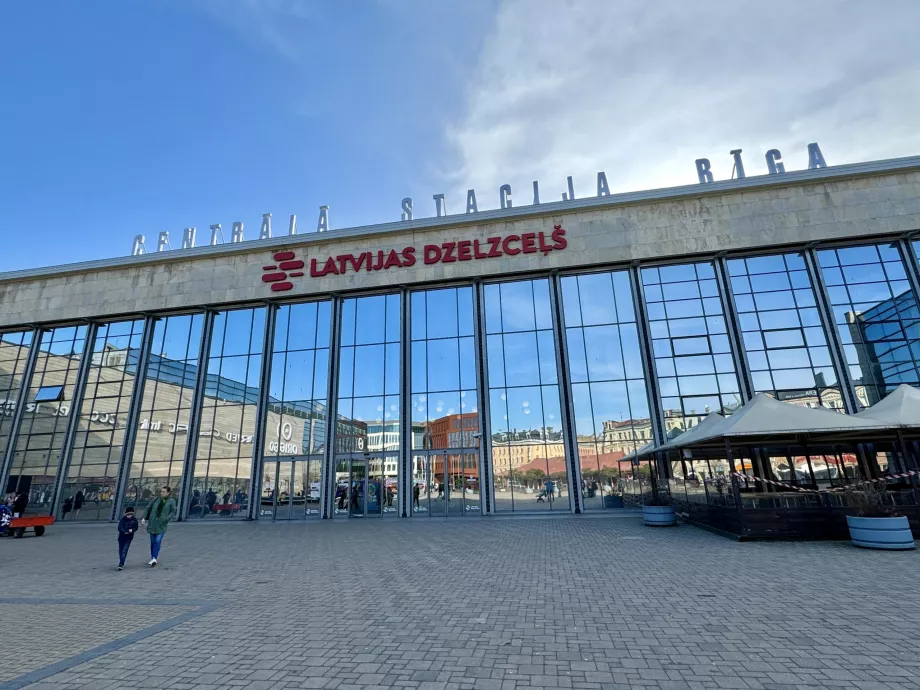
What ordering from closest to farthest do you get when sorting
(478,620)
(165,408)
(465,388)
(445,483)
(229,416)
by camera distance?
→ (478,620), (445,483), (465,388), (229,416), (165,408)

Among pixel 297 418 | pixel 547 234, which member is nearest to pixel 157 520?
pixel 297 418

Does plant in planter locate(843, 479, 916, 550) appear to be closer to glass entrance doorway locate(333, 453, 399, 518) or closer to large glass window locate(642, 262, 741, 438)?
large glass window locate(642, 262, 741, 438)

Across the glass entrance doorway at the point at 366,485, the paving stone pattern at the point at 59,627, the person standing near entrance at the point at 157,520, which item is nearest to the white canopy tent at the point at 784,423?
the paving stone pattern at the point at 59,627

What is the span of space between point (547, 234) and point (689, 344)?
8.85 meters

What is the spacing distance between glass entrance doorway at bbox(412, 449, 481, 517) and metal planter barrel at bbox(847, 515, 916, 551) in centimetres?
1437

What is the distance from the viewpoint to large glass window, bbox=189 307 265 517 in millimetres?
23484

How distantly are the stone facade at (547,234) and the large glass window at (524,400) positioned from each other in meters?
1.77

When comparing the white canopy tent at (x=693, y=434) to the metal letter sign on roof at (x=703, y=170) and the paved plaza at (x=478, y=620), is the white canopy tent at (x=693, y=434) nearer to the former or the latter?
the paved plaza at (x=478, y=620)

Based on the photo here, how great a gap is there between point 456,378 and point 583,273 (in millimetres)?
8597

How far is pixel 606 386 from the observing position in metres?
21.9

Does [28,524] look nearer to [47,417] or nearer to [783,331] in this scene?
[47,417]

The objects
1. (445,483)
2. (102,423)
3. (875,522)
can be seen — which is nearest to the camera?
(875,522)

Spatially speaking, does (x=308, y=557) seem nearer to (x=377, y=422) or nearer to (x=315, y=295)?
(x=377, y=422)

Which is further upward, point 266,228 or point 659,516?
point 266,228
